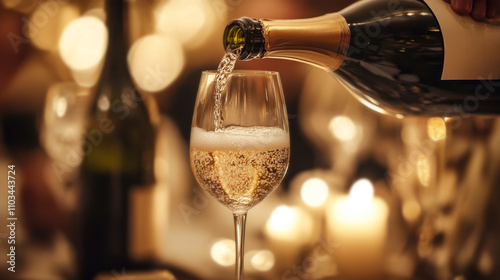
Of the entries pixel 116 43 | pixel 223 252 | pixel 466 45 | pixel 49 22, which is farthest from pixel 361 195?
pixel 49 22

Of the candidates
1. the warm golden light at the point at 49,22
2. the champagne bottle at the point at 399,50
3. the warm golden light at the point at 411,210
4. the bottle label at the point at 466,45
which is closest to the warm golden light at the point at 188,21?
the warm golden light at the point at 49,22

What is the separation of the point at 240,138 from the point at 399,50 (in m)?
0.26

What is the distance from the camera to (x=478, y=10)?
0.76m

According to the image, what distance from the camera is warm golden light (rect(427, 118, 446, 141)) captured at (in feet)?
3.53

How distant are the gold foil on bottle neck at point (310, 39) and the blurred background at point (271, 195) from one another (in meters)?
0.23

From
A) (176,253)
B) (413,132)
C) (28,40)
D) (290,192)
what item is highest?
(28,40)

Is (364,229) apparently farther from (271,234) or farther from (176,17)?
(176,17)

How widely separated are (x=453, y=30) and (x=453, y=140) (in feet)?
1.24

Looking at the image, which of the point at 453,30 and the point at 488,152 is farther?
the point at 488,152

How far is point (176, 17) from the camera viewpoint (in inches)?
38.9

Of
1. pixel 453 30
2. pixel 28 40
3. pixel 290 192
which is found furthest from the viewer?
pixel 290 192

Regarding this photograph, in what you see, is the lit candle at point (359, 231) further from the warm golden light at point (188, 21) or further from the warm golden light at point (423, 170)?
the warm golden light at point (188, 21)

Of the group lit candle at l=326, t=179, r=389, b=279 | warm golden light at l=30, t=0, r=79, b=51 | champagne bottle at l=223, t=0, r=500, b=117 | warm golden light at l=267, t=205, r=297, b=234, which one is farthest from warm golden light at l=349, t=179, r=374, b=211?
warm golden light at l=30, t=0, r=79, b=51

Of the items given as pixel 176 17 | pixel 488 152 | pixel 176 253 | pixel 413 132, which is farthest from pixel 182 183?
pixel 488 152
